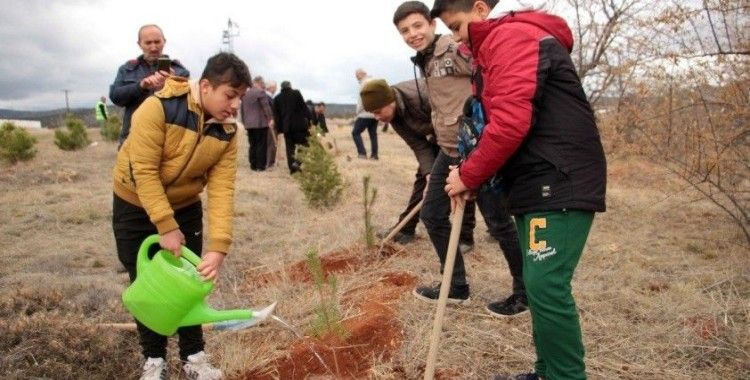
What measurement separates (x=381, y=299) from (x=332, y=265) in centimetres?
92

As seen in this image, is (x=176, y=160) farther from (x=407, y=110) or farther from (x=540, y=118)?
(x=407, y=110)

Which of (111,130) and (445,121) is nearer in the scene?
(445,121)

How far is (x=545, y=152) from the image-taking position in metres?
1.83

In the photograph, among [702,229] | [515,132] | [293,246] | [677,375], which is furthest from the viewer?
[702,229]

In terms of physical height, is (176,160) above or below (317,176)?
above

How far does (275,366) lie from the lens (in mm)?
2553

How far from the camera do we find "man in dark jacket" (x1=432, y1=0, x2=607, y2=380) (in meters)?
1.79

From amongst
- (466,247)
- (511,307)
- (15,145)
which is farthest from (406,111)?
(15,145)

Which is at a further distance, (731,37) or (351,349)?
(731,37)

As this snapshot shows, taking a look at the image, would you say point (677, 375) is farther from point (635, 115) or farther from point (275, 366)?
point (635, 115)

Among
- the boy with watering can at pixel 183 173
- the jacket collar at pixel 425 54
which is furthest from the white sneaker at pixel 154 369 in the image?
the jacket collar at pixel 425 54

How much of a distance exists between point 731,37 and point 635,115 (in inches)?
44.9

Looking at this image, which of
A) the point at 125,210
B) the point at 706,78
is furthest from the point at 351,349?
the point at 706,78

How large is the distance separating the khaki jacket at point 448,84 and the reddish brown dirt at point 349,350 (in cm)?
98
